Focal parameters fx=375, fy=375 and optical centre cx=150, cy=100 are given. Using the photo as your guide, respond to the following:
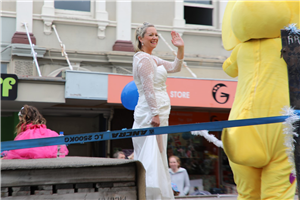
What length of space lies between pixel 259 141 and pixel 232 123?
1.64ft

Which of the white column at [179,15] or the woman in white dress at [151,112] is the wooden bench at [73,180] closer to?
the woman in white dress at [151,112]

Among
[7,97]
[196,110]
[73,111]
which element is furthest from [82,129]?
[7,97]

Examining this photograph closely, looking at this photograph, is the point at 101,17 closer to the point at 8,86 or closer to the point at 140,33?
the point at 8,86

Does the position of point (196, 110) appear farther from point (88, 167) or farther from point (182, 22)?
point (88, 167)

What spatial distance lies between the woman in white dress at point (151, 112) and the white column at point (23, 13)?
6.45 meters

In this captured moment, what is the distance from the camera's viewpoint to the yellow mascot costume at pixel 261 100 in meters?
2.70

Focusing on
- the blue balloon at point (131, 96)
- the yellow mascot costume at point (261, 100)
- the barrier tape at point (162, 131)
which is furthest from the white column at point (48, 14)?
the barrier tape at point (162, 131)

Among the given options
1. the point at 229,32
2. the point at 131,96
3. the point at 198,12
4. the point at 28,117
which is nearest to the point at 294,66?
the point at 229,32

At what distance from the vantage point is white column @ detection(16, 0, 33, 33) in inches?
351

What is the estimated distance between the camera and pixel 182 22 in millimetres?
10312

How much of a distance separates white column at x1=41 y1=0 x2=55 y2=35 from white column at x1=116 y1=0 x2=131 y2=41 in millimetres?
1663

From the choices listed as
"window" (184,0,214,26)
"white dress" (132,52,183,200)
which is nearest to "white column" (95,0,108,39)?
"window" (184,0,214,26)

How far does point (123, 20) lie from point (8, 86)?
14.3 feet

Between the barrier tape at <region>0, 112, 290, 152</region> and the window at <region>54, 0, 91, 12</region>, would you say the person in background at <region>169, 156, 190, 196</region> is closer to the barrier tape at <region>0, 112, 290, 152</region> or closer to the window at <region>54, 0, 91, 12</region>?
the barrier tape at <region>0, 112, 290, 152</region>
